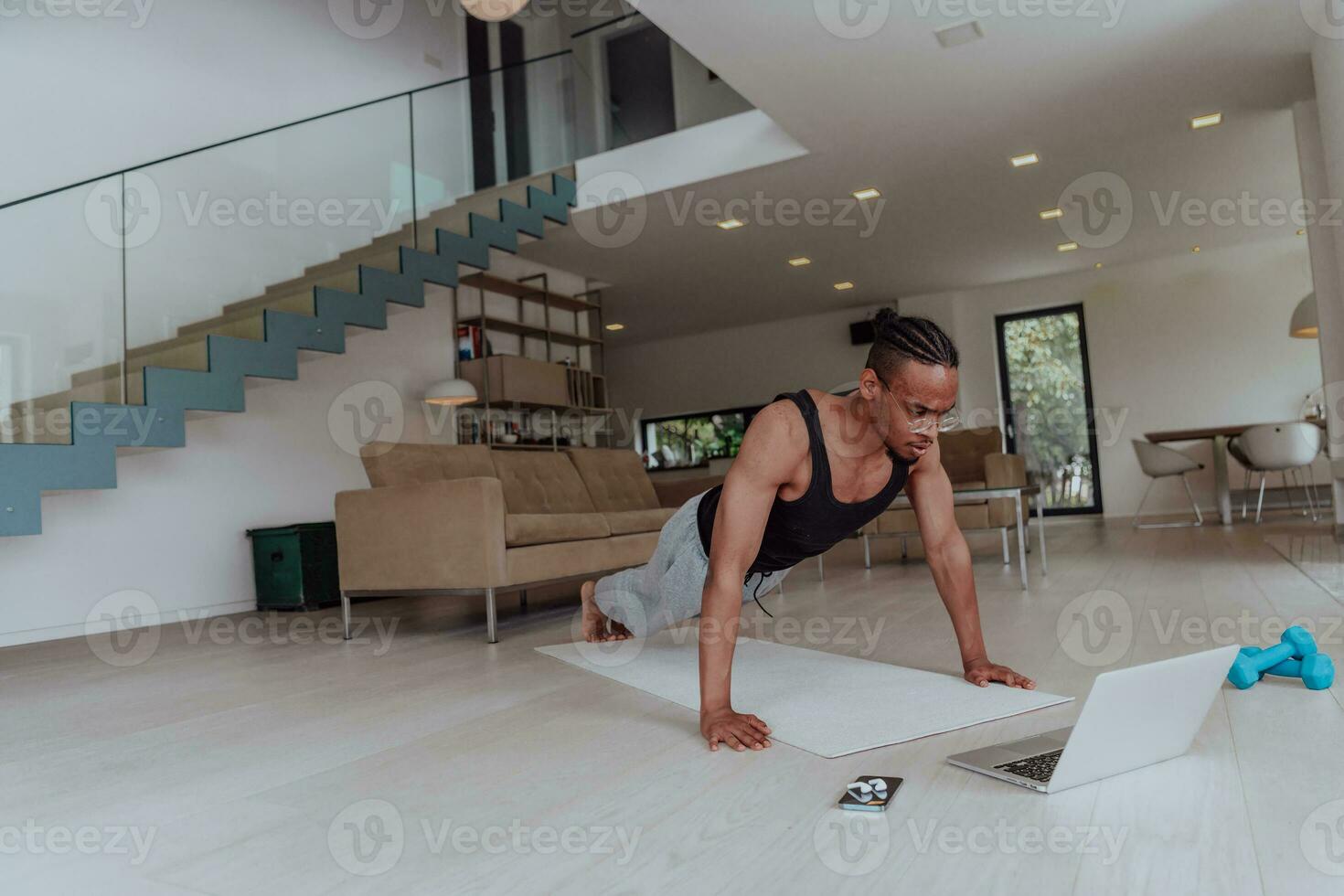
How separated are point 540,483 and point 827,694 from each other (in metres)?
2.84

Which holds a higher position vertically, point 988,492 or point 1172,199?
point 1172,199

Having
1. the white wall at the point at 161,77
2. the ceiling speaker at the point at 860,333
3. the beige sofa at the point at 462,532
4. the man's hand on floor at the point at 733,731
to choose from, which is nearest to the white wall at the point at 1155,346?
the ceiling speaker at the point at 860,333

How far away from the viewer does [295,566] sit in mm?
5094

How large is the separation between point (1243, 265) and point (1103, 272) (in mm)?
1278

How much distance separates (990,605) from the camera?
3602 millimetres

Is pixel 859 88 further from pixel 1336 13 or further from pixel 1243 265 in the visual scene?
pixel 1243 265

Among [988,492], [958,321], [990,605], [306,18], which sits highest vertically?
[306,18]

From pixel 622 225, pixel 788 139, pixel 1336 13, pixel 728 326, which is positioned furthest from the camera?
pixel 728 326

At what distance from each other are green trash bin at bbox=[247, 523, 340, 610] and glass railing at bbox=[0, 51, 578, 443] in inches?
46.8

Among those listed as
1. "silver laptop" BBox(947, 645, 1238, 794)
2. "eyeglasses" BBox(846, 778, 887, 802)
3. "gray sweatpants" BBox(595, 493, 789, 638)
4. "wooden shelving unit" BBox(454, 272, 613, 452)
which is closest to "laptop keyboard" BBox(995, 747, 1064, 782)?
"silver laptop" BBox(947, 645, 1238, 794)

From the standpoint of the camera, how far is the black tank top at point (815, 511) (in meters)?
1.92

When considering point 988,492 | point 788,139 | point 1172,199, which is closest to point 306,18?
point 788,139

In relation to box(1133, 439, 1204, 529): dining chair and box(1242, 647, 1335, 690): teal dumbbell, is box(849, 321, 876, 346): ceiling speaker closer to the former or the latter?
box(1133, 439, 1204, 529): dining chair

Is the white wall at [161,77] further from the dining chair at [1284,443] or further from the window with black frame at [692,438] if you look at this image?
the dining chair at [1284,443]
